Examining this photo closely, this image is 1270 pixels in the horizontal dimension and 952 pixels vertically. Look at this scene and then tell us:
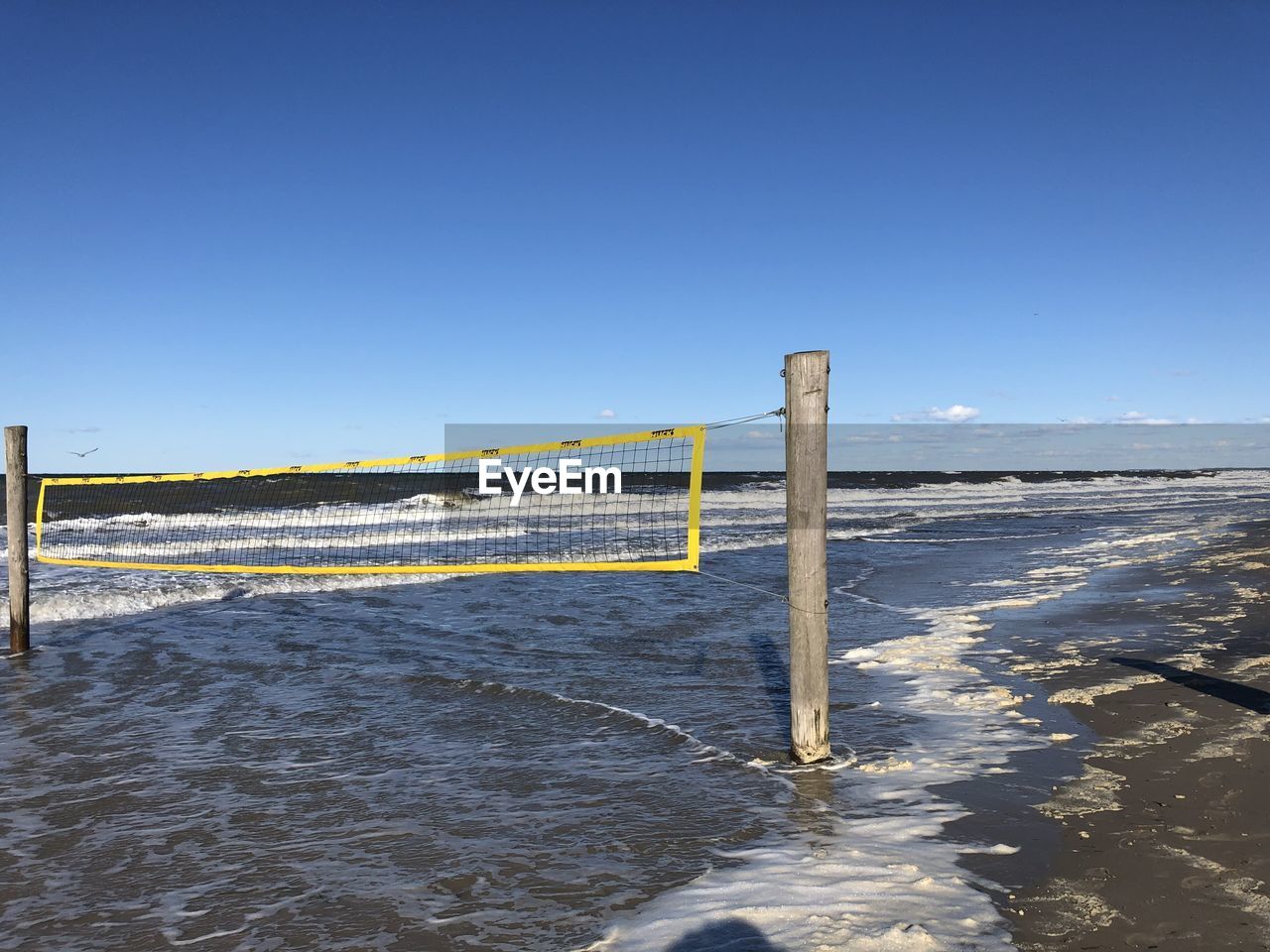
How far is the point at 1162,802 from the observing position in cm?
400

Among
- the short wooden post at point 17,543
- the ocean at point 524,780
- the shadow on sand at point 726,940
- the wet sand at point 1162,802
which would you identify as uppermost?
the short wooden post at point 17,543

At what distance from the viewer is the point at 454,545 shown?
19312mm

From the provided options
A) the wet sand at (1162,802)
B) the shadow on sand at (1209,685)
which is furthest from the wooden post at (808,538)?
the shadow on sand at (1209,685)

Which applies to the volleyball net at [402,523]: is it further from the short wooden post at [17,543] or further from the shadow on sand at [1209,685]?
the shadow on sand at [1209,685]

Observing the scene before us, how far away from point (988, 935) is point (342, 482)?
4896 cm

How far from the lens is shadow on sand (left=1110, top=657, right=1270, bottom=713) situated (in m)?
5.48

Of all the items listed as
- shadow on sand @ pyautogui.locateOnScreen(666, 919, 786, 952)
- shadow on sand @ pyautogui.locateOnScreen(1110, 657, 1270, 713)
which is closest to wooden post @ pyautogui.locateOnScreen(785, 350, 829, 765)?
shadow on sand @ pyautogui.locateOnScreen(666, 919, 786, 952)

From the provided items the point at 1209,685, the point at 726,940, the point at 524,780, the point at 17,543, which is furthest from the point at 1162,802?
the point at 17,543

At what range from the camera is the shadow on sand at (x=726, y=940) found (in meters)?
2.96

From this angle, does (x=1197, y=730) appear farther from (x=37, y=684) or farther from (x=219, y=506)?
(x=219, y=506)

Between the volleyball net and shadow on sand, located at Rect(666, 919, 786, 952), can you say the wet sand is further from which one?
the volleyball net

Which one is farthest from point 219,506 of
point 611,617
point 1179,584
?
point 1179,584

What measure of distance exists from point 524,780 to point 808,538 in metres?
1.98

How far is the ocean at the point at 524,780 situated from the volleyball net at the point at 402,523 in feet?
3.23
